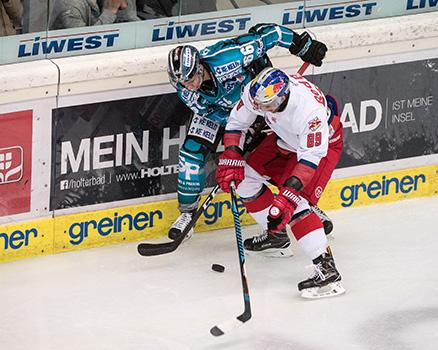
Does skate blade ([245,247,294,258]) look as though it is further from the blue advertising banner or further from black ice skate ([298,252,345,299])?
the blue advertising banner

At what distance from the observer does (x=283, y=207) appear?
6078 mm

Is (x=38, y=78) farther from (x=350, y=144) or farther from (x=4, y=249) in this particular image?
(x=350, y=144)

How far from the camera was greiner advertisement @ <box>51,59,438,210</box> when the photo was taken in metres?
6.79

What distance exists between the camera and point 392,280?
21.6 feet

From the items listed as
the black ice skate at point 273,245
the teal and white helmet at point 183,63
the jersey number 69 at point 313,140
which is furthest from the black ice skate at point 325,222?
the teal and white helmet at point 183,63

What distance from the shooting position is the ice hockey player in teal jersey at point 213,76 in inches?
257

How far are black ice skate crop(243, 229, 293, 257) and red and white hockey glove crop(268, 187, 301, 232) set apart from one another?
0.74m

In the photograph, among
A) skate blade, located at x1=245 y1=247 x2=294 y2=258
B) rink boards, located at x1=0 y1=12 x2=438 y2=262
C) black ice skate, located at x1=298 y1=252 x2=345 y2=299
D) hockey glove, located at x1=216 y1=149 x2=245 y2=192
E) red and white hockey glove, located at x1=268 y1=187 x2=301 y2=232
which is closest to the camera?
red and white hockey glove, located at x1=268 y1=187 x2=301 y2=232

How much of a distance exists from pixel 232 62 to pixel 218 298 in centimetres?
111

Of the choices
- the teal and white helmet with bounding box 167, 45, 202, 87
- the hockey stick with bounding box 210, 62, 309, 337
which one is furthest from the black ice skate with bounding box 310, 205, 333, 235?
the teal and white helmet with bounding box 167, 45, 202, 87

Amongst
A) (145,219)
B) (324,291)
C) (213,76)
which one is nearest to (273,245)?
(324,291)

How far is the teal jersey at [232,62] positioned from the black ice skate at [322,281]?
0.93 metres

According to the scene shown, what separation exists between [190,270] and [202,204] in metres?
→ 0.33

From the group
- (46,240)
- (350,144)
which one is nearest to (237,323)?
(46,240)
